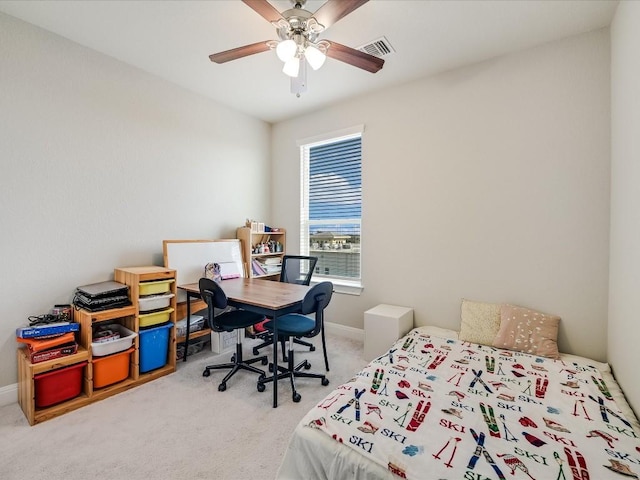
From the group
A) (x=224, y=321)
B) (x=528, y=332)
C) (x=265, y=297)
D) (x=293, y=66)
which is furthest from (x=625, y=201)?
(x=224, y=321)

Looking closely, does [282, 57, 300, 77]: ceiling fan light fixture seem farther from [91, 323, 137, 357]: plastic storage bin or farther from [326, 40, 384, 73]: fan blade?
[91, 323, 137, 357]: plastic storage bin

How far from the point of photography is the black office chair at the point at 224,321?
2.39 meters

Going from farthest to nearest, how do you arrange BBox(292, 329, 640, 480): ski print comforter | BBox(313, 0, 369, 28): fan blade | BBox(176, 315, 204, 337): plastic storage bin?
BBox(176, 315, 204, 337): plastic storage bin < BBox(313, 0, 369, 28): fan blade < BBox(292, 329, 640, 480): ski print comforter

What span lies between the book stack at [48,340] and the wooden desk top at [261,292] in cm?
94

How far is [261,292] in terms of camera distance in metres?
2.68

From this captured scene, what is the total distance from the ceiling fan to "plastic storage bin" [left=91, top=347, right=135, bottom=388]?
2449 mm

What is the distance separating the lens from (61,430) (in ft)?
6.35

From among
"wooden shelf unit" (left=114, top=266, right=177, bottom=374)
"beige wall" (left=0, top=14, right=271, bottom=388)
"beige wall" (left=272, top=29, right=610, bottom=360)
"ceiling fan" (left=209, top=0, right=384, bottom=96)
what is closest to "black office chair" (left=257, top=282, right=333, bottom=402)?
"wooden shelf unit" (left=114, top=266, right=177, bottom=374)

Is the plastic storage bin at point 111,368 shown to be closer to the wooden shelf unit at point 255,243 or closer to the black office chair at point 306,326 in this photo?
the black office chair at point 306,326

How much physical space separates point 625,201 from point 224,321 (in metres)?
3.07

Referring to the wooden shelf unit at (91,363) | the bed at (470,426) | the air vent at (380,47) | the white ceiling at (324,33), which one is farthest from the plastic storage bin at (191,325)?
the air vent at (380,47)

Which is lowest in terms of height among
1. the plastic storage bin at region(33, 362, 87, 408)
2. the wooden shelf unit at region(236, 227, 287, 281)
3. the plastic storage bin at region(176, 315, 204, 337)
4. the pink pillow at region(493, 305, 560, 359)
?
the plastic storage bin at region(33, 362, 87, 408)

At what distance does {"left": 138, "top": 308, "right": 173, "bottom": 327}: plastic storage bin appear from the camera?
2.57 m

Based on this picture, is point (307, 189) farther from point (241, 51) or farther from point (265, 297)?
point (241, 51)
